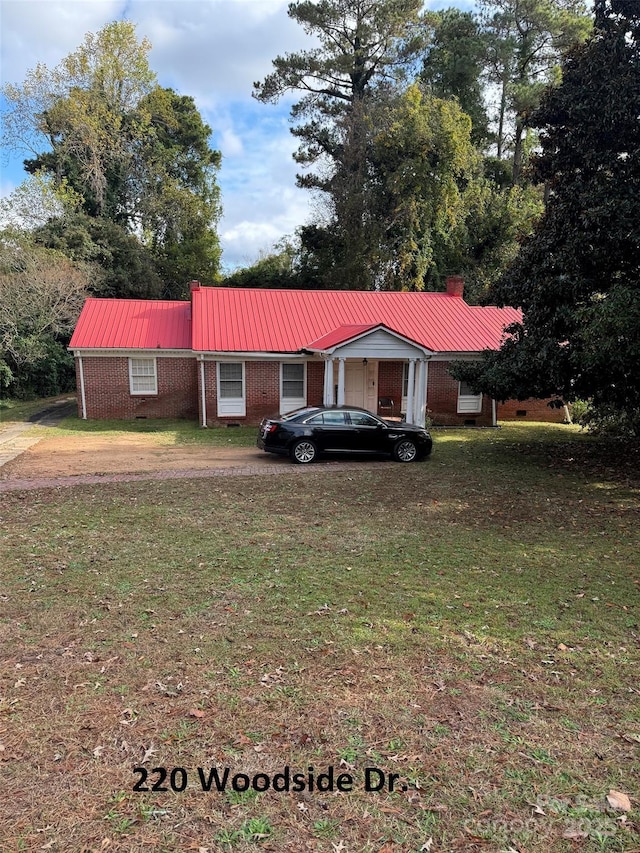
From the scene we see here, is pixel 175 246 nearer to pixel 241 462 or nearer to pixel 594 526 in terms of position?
pixel 241 462

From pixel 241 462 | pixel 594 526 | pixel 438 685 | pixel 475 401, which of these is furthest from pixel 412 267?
pixel 438 685

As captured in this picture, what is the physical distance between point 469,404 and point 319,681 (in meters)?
17.9

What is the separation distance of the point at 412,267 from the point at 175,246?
1722 cm

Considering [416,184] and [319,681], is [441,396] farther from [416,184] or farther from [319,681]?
[319,681]

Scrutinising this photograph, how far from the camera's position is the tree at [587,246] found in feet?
33.5

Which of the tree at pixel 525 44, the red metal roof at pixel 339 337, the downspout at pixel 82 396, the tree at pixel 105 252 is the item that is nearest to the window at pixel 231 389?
the red metal roof at pixel 339 337

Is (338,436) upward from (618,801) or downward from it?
upward

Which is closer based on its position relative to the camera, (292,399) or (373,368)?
(292,399)

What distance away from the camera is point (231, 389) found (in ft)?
64.2

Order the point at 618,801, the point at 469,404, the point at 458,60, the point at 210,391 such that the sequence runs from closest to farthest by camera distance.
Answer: the point at 618,801 < the point at 210,391 < the point at 469,404 < the point at 458,60

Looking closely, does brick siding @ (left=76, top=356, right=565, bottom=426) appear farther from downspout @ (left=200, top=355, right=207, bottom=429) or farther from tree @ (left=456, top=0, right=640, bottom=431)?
tree @ (left=456, top=0, right=640, bottom=431)

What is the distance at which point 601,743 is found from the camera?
3361mm

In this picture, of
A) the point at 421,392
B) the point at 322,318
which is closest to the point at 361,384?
the point at 421,392

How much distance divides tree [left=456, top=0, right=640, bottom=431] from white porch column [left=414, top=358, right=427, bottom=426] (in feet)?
15.1
